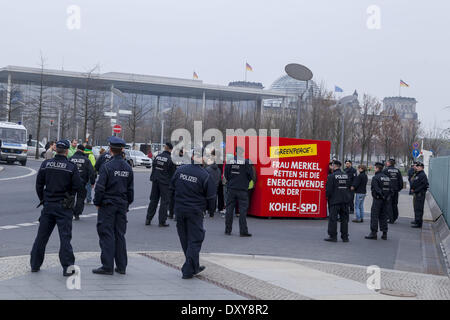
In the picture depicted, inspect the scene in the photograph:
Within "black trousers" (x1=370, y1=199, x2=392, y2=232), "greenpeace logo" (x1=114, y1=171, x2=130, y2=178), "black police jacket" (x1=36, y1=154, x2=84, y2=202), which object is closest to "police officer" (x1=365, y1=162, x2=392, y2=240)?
"black trousers" (x1=370, y1=199, x2=392, y2=232)

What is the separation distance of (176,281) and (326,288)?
2071mm

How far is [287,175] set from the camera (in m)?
18.0

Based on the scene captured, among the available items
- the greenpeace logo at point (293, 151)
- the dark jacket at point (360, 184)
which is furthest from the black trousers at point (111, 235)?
the dark jacket at point (360, 184)

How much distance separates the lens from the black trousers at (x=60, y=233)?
8.02m

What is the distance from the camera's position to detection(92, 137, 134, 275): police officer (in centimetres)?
823

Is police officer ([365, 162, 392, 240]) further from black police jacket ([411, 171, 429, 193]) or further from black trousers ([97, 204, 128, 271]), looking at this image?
black trousers ([97, 204, 128, 271])

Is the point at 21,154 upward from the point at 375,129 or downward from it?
downward

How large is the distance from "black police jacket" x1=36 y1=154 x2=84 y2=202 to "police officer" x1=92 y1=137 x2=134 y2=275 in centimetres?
35

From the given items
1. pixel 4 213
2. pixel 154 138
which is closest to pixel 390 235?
pixel 4 213

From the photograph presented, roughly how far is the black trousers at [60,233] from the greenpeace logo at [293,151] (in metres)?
10.4

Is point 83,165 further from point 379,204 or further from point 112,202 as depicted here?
point 379,204

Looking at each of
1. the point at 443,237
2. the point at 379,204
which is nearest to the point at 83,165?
the point at 379,204
